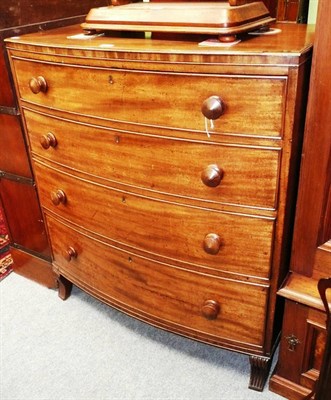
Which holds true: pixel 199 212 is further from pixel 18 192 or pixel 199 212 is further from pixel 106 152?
pixel 18 192

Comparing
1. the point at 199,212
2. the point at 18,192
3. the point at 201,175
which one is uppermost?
the point at 201,175

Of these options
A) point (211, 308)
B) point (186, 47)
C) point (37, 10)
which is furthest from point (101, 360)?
point (37, 10)

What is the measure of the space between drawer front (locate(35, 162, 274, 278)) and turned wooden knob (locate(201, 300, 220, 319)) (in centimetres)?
13

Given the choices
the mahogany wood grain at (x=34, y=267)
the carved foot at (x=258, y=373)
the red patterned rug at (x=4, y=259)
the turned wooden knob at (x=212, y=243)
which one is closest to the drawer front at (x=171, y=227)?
the turned wooden knob at (x=212, y=243)

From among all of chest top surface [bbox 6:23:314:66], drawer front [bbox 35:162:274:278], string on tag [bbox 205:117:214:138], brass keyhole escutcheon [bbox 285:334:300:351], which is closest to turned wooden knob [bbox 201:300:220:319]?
drawer front [bbox 35:162:274:278]

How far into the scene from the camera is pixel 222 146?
1099mm

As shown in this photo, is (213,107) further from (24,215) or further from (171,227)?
(24,215)

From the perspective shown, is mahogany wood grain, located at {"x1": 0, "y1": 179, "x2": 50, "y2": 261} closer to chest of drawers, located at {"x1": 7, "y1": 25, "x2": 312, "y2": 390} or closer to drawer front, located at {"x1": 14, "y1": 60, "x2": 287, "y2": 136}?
chest of drawers, located at {"x1": 7, "y1": 25, "x2": 312, "y2": 390}

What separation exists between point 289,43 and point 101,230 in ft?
2.78

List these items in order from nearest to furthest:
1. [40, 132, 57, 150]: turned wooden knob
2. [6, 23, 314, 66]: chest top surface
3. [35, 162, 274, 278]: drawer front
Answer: [6, 23, 314, 66]: chest top surface < [35, 162, 274, 278]: drawer front < [40, 132, 57, 150]: turned wooden knob

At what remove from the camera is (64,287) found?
1.89m

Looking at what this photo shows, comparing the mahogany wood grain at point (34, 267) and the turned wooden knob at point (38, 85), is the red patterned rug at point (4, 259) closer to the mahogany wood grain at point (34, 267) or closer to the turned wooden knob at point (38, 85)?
the mahogany wood grain at point (34, 267)

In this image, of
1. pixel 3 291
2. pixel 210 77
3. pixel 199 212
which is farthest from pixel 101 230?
pixel 3 291

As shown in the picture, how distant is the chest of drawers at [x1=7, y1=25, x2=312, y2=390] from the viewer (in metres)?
1.04
